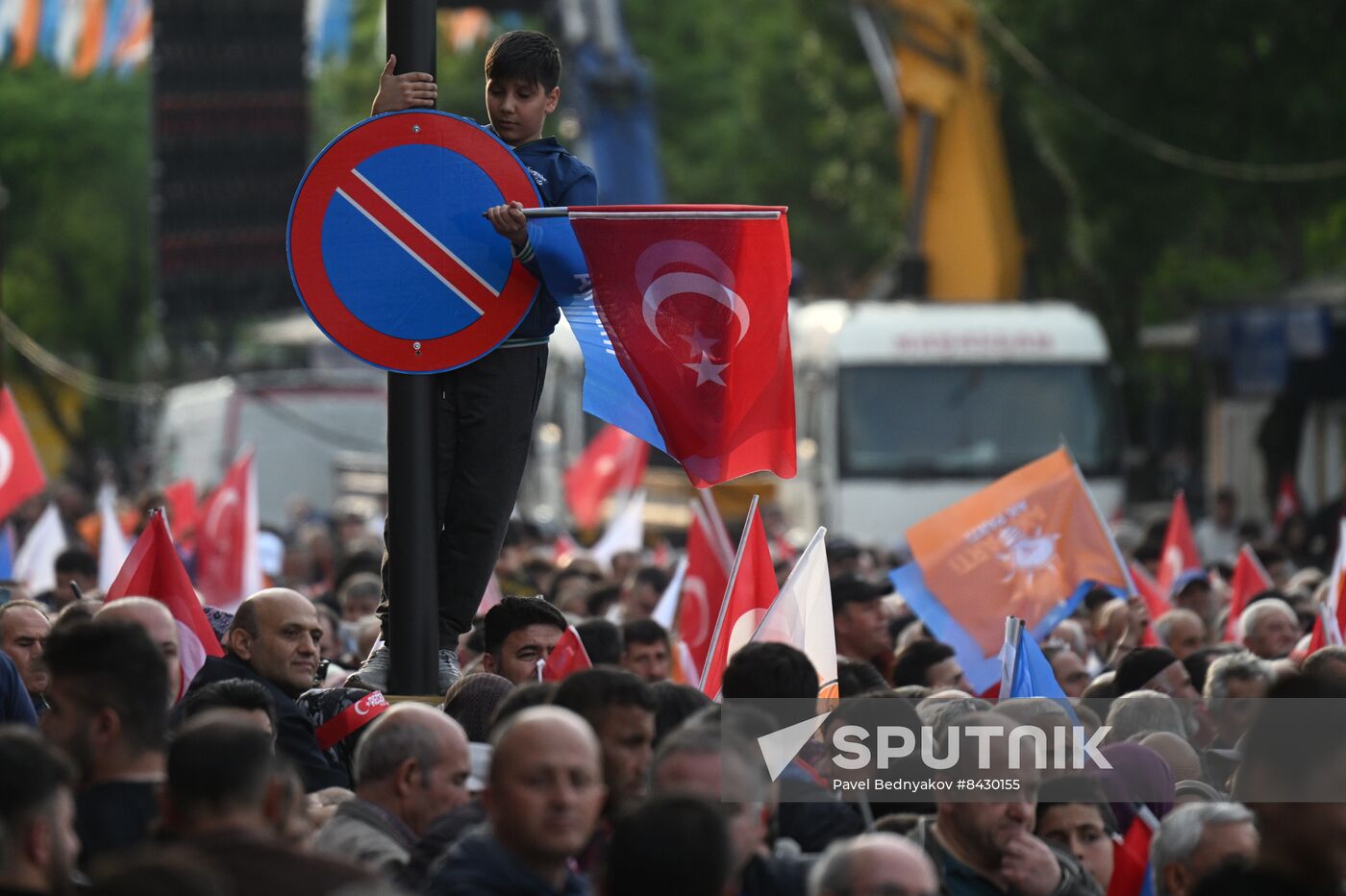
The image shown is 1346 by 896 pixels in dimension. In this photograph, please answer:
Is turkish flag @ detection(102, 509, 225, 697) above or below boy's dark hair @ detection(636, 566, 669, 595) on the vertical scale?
above

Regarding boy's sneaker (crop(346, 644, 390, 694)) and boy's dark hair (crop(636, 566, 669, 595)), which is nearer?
boy's sneaker (crop(346, 644, 390, 694))

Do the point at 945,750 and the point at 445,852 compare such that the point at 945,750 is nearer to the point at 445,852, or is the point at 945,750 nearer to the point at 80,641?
the point at 445,852

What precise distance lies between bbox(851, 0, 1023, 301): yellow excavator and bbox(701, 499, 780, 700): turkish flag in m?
18.0

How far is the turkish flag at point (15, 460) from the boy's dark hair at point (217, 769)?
10780 millimetres

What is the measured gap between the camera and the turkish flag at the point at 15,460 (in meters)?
15.3

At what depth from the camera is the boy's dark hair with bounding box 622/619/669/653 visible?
940 cm

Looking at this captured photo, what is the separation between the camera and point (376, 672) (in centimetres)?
682

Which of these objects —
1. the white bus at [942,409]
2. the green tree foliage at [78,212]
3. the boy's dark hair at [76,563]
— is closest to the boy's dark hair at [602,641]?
the boy's dark hair at [76,563]

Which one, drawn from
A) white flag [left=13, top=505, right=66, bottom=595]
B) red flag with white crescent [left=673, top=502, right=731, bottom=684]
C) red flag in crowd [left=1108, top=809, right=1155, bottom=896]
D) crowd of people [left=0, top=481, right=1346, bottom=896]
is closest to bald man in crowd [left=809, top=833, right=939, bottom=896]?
crowd of people [left=0, top=481, right=1346, bottom=896]

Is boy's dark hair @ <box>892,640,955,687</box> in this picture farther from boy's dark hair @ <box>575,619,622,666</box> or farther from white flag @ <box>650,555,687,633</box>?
white flag @ <box>650,555,687,633</box>

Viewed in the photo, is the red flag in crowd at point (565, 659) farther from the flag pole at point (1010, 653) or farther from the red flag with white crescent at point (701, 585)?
the red flag with white crescent at point (701, 585)

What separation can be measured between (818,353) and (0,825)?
19158 millimetres

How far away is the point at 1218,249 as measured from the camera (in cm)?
3597

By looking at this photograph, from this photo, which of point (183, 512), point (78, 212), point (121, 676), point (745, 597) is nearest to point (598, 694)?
point (121, 676)
